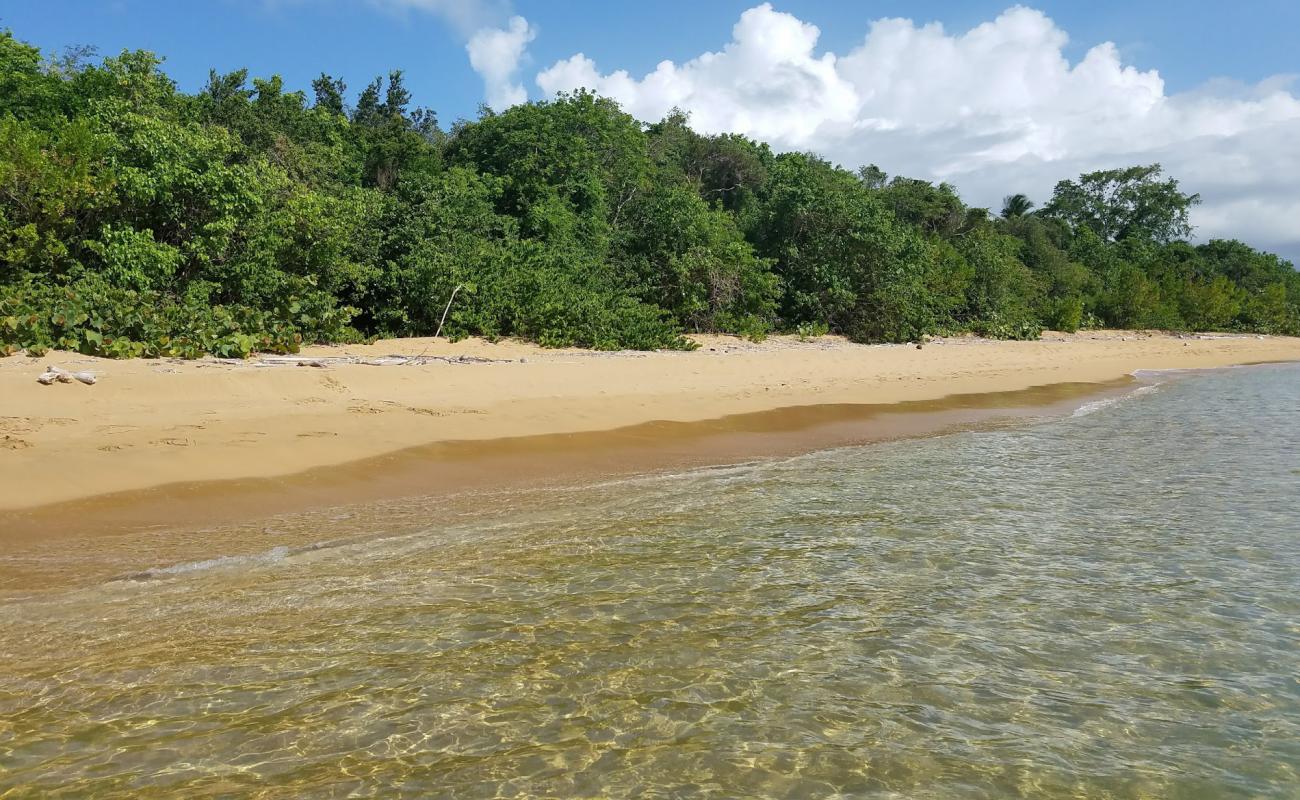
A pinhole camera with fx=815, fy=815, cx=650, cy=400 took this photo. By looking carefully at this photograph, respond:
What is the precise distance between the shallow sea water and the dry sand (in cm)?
218

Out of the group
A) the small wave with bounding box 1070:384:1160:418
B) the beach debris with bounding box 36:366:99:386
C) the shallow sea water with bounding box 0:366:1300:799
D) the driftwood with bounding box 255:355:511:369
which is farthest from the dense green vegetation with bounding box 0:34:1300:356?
the shallow sea water with bounding box 0:366:1300:799

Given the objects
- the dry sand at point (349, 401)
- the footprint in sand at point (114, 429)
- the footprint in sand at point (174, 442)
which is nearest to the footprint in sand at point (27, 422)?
the dry sand at point (349, 401)

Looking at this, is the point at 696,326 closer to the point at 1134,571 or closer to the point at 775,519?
the point at 775,519

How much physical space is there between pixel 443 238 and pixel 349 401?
24.0 ft

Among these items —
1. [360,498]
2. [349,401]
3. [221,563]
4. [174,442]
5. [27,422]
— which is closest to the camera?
[221,563]

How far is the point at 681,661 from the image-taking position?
423 centimetres

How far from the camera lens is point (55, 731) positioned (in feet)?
11.1

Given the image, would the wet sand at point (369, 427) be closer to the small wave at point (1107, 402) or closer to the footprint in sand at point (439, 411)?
the footprint in sand at point (439, 411)

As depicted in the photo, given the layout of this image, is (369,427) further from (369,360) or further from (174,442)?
(369,360)

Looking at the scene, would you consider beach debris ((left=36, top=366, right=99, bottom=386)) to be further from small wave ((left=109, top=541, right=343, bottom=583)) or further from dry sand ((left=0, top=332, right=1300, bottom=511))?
small wave ((left=109, top=541, right=343, bottom=583))

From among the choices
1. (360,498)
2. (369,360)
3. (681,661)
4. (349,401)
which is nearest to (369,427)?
(349,401)

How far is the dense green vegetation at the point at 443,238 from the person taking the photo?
12.9 metres

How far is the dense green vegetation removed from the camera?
1287 cm

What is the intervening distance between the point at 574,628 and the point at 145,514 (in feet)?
14.2
